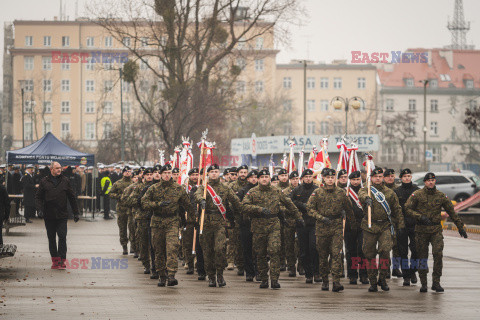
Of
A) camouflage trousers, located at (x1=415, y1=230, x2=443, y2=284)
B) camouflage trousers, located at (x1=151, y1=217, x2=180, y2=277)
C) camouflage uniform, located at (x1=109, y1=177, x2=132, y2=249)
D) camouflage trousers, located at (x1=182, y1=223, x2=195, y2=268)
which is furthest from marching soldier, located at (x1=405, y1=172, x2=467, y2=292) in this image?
camouflage uniform, located at (x1=109, y1=177, x2=132, y2=249)

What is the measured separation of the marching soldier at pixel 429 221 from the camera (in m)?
13.8

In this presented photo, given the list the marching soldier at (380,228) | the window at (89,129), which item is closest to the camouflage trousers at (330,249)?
the marching soldier at (380,228)

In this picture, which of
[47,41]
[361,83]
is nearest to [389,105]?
[361,83]

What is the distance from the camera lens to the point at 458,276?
1594 cm

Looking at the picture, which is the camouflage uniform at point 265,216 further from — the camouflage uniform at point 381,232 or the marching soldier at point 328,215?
the camouflage uniform at point 381,232

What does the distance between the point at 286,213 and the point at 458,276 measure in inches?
130

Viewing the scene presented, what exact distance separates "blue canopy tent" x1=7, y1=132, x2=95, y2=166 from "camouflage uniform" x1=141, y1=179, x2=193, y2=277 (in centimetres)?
1721

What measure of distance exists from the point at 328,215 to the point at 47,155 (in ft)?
61.5

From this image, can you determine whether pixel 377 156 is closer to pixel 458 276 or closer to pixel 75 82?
pixel 75 82

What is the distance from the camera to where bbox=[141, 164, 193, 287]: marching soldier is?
45.4 ft

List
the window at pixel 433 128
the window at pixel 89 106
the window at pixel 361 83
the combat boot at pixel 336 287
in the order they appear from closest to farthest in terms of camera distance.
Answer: the combat boot at pixel 336 287
the window at pixel 433 128
the window at pixel 89 106
the window at pixel 361 83

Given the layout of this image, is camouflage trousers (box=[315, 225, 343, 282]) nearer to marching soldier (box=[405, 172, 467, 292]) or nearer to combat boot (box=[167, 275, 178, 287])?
marching soldier (box=[405, 172, 467, 292])

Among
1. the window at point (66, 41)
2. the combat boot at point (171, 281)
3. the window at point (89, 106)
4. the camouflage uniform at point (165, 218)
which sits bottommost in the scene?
the combat boot at point (171, 281)

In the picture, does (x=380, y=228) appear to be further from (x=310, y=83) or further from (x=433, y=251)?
(x=310, y=83)
